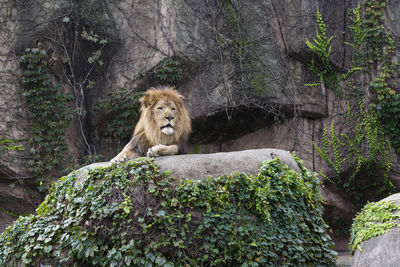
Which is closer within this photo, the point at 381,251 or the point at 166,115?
the point at 381,251

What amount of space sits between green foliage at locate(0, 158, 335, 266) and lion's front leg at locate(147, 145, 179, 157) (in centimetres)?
34

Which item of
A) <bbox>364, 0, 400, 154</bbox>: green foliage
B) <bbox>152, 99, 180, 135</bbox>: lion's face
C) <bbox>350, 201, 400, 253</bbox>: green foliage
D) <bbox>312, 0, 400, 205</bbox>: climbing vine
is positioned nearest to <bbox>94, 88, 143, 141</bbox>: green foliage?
<bbox>152, 99, 180, 135</bbox>: lion's face

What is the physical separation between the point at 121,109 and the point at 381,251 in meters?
6.50

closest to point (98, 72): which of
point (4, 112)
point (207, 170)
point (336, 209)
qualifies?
point (4, 112)

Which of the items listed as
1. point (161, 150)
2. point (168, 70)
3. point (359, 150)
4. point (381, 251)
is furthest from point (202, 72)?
point (381, 251)

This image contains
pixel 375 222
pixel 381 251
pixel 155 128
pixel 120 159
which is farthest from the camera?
pixel 155 128

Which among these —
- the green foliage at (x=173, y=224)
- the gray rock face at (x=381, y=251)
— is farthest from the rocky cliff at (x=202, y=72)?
the gray rock face at (x=381, y=251)

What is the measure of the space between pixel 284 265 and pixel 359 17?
253 inches

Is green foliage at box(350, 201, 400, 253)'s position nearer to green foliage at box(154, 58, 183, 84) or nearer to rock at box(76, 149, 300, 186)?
rock at box(76, 149, 300, 186)

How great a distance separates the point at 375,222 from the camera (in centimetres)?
517

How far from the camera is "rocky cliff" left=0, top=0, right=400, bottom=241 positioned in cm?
936

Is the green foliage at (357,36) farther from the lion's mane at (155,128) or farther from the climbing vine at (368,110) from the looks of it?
the lion's mane at (155,128)

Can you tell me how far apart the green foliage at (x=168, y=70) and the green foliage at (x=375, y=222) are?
5.25 m

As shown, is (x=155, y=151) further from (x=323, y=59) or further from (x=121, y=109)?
(x=323, y=59)
